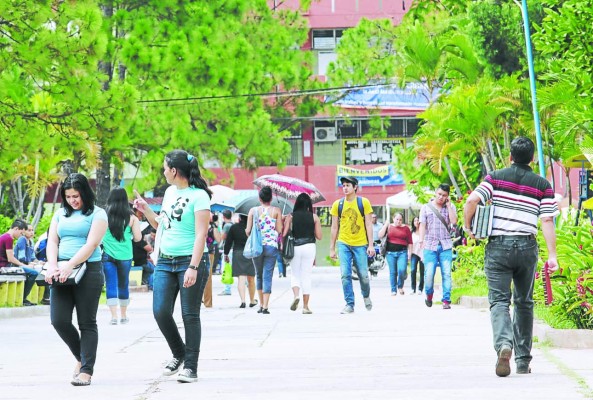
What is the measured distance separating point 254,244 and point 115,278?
8.90ft

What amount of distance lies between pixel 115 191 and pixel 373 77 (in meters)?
32.5

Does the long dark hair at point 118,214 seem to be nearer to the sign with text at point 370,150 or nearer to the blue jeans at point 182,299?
the blue jeans at point 182,299

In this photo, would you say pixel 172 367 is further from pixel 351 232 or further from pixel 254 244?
pixel 254 244

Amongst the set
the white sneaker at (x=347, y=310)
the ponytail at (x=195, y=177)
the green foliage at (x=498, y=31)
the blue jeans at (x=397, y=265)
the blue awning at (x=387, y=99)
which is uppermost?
the green foliage at (x=498, y=31)

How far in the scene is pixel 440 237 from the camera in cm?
2003

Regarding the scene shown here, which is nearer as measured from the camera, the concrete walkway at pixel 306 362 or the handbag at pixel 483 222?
the concrete walkway at pixel 306 362

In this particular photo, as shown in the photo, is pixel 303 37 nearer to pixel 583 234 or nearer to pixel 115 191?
pixel 115 191

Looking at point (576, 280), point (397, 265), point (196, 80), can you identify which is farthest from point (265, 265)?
point (196, 80)

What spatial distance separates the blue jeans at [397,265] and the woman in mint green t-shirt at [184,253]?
16.0 m

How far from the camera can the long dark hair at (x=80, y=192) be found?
10211mm

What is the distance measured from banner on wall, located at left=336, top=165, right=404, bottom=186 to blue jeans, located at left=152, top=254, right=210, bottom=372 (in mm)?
48012

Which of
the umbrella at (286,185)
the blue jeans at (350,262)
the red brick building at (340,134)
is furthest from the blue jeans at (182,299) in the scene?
the red brick building at (340,134)

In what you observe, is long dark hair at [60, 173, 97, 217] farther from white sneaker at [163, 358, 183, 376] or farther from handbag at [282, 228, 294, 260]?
handbag at [282, 228, 294, 260]

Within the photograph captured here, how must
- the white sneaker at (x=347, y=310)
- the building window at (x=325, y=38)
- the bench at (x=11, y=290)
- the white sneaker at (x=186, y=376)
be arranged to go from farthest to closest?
1. the building window at (x=325, y=38)
2. the bench at (x=11, y=290)
3. the white sneaker at (x=347, y=310)
4. the white sneaker at (x=186, y=376)
